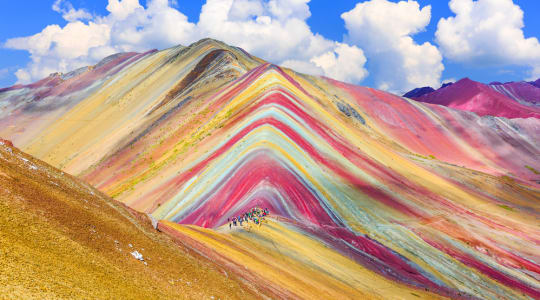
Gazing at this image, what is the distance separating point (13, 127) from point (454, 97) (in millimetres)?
134109

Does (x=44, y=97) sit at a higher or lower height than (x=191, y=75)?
lower

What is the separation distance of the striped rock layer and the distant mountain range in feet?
99.2

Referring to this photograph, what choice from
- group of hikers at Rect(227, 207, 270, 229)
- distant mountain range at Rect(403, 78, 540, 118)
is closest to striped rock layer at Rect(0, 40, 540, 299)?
group of hikers at Rect(227, 207, 270, 229)

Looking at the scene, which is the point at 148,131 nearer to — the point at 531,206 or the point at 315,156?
the point at 315,156

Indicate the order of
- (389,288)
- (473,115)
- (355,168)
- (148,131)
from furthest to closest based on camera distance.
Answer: (473,115)
(148,131)
(355,168)
(389,288)

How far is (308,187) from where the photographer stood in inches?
1302

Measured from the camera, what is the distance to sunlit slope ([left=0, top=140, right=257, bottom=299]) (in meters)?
9.31

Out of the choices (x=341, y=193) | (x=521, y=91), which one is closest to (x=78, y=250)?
(x=341, y=193)

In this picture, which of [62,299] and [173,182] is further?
[173,182]

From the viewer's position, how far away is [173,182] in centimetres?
4097

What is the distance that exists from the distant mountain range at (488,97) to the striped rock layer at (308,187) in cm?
3024

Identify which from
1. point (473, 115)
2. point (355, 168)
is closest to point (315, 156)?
point (355, 168)

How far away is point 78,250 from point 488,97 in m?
137

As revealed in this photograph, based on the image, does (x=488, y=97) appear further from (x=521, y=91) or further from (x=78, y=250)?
(x=78, y=250)
